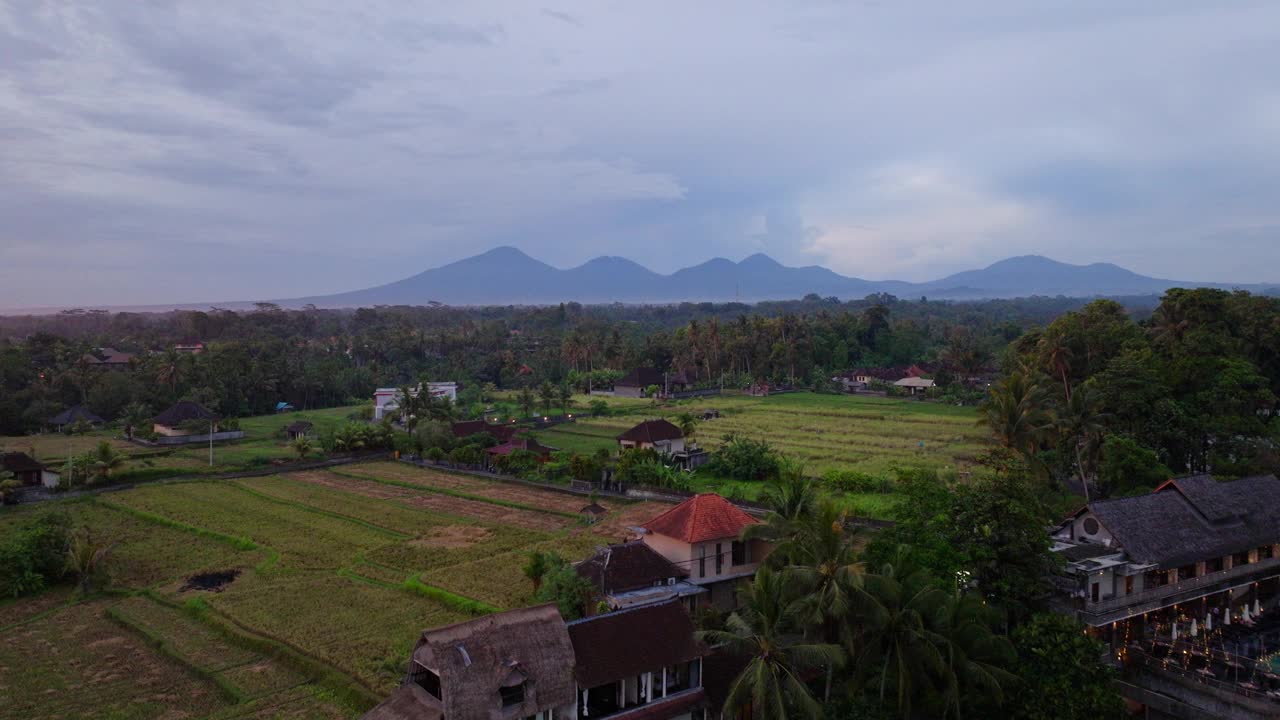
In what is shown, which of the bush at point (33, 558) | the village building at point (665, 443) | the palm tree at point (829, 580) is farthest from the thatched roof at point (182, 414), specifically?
the palm tree at point (829, 580)

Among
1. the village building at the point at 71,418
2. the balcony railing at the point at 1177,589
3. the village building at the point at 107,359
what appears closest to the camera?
the balcony railing at the point at 1177,589

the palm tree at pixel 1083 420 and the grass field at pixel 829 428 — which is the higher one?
the palm tree at pixel 1083 420

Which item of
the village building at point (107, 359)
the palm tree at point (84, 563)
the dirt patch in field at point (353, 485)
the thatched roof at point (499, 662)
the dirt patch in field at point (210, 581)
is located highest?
the village building at point (107, 359)

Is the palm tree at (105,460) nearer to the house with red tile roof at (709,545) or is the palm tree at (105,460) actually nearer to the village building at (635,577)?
the village building at (635,577)

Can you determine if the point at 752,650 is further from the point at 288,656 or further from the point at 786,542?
the point at 288,656

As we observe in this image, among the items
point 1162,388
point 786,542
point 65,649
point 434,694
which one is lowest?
point 65,649

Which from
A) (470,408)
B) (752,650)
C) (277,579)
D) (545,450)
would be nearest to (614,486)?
(545,450)

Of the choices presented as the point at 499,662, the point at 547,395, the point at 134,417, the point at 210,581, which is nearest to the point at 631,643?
the point at 499,662
